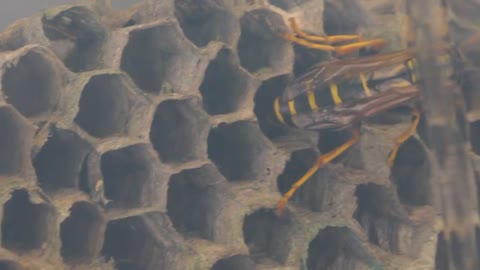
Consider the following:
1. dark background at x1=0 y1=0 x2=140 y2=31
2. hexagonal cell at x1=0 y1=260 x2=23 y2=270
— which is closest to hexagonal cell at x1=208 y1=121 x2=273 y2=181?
hexagonal cell at x1=0 y1=260 x2=23 y2=270

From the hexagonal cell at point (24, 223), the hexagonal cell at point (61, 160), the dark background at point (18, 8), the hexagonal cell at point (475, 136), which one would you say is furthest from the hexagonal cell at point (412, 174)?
the dark background at point (18, 8)

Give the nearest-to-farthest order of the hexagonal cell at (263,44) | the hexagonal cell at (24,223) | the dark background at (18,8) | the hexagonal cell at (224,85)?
the hexagonal cell at (24,223) → the hexagonal cell at (224,85) → the hexagonal cell at (263,44) → the dark background at (18,8)

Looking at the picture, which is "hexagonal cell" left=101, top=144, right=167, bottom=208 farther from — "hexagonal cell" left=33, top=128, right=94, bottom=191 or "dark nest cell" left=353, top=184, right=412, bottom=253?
"dark nest cell" left=353, top=184, right=412, bottom=253

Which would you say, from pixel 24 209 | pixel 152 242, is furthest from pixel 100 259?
pixel 24 209

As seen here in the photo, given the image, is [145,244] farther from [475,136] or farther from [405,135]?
[475,136]

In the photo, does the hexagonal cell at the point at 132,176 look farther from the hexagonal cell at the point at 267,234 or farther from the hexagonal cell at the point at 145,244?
the hexagonal cell at the point at 267,234

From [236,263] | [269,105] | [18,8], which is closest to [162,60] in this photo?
[269,105]

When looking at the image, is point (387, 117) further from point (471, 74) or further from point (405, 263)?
point (405, 263)
